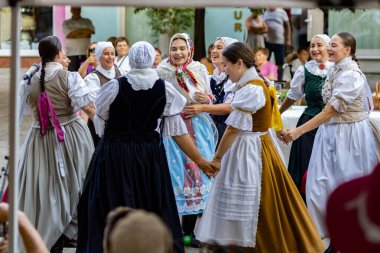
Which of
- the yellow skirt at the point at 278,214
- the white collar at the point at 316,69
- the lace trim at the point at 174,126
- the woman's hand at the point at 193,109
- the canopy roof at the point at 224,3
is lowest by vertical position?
the yellow skirt at the point at 278,214

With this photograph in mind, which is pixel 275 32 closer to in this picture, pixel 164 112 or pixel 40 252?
pixel 164 112

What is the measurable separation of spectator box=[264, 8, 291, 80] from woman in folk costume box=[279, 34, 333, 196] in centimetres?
817

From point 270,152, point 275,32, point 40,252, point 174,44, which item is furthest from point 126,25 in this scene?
point 40,252

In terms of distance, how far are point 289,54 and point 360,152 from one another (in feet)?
32.0

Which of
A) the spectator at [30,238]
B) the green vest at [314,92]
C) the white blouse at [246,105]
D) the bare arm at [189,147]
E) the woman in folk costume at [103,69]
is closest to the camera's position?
the spectator at [30,238]

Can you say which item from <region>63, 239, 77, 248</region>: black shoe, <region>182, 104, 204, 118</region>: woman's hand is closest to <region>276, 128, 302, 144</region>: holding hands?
<region>182, 104, 204, 118</region>: woman's hand

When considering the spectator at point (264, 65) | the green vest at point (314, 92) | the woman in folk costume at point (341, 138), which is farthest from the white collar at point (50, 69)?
the spectator at point (264, 65)

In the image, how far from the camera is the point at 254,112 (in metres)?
6.54

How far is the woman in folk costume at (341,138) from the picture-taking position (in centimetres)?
734

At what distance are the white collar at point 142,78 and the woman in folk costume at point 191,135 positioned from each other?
143 centimetres

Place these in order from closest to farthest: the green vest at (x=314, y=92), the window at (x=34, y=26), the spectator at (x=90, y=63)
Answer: the green vest at (x=314, y=92)
the spectator at (x=90, y=63)
the window at (x=34, y=26)

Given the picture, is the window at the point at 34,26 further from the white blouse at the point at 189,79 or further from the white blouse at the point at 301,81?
the white blouse at the point at 189,79

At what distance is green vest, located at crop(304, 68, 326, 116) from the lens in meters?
8.69

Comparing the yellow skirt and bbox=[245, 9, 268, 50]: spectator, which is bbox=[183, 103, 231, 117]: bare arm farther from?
bbox=[245, 9, 268, 50]: spectator
